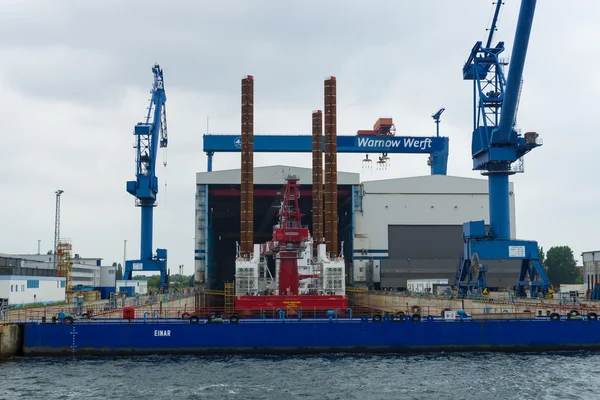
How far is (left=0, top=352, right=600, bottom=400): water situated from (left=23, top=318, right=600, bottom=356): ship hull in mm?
1545

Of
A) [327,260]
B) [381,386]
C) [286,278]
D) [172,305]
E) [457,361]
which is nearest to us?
[381,386]

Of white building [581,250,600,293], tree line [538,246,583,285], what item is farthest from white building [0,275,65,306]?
tree line [538,246,583,285]

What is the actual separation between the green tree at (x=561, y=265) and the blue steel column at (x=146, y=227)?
8723 centimetres

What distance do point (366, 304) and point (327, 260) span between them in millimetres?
24029

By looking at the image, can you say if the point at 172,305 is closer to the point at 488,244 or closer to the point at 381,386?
the point at 488,244

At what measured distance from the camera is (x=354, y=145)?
298 ft

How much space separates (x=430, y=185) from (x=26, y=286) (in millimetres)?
53122

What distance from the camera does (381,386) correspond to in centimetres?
3275

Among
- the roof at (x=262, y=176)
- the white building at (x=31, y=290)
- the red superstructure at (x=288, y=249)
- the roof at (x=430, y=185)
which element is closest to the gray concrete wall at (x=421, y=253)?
the roof at (x=430, y=185)

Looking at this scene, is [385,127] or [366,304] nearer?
[366,304]

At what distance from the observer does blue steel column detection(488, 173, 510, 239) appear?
6012 cm

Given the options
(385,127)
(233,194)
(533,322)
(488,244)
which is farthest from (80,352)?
(385,127)

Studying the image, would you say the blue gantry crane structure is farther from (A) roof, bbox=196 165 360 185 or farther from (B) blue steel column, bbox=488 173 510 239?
(B) blue steel column, bbox=488 173 510 239

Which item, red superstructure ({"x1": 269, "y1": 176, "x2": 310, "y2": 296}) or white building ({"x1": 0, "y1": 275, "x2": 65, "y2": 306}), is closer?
white building ({"x1": 0, "y1": 275, "x2": 65, "y2": 306})
